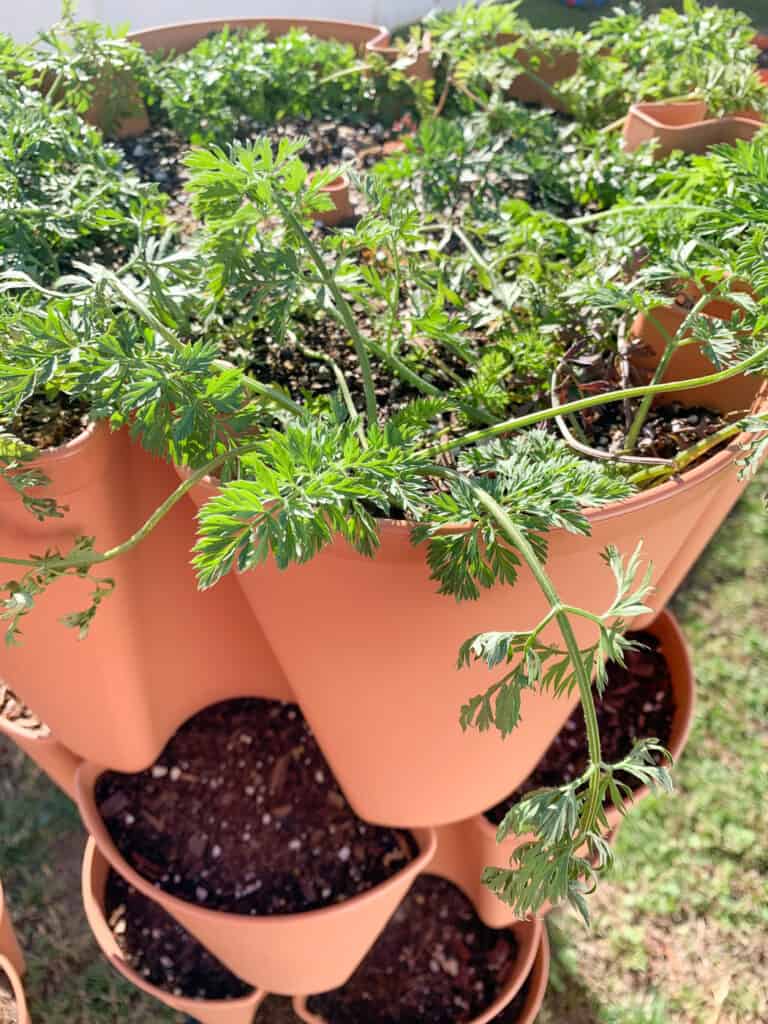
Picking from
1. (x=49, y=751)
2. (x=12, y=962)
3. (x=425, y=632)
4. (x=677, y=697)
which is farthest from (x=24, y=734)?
(x=677, y=697)

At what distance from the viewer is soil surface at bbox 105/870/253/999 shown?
1.22 m

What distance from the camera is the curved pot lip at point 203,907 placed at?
101 centimetres

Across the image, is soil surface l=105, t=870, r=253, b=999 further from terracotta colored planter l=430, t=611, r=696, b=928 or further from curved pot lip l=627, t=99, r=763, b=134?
curved pot lip l=627, t=99, r=763, b=134

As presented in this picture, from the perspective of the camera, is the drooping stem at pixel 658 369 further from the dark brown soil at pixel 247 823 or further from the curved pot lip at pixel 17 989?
the curved pot lip at pixel 17 989

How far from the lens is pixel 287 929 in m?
1.02

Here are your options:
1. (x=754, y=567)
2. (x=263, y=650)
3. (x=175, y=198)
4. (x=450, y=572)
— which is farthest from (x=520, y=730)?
(x=754, y=567)

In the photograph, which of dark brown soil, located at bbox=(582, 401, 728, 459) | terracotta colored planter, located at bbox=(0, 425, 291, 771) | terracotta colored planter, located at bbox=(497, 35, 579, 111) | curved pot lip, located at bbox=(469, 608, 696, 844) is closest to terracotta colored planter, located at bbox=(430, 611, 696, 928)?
curved pot lip, located at bbox=(469, 608, 696, 844)

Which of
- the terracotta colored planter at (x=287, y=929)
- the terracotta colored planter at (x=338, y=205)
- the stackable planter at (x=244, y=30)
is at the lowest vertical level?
the terracotta colored planter at (x=287, y=929)

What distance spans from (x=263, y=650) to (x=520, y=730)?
1.38ft

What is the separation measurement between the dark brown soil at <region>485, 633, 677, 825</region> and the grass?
1.14ft

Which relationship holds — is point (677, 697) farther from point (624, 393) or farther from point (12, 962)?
point (12, 962)

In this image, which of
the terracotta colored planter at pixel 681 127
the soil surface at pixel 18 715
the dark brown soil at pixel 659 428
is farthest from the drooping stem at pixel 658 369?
the soil surface at pixel 18 715

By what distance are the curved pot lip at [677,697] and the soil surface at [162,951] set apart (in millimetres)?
468

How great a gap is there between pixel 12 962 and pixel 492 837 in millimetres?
750
